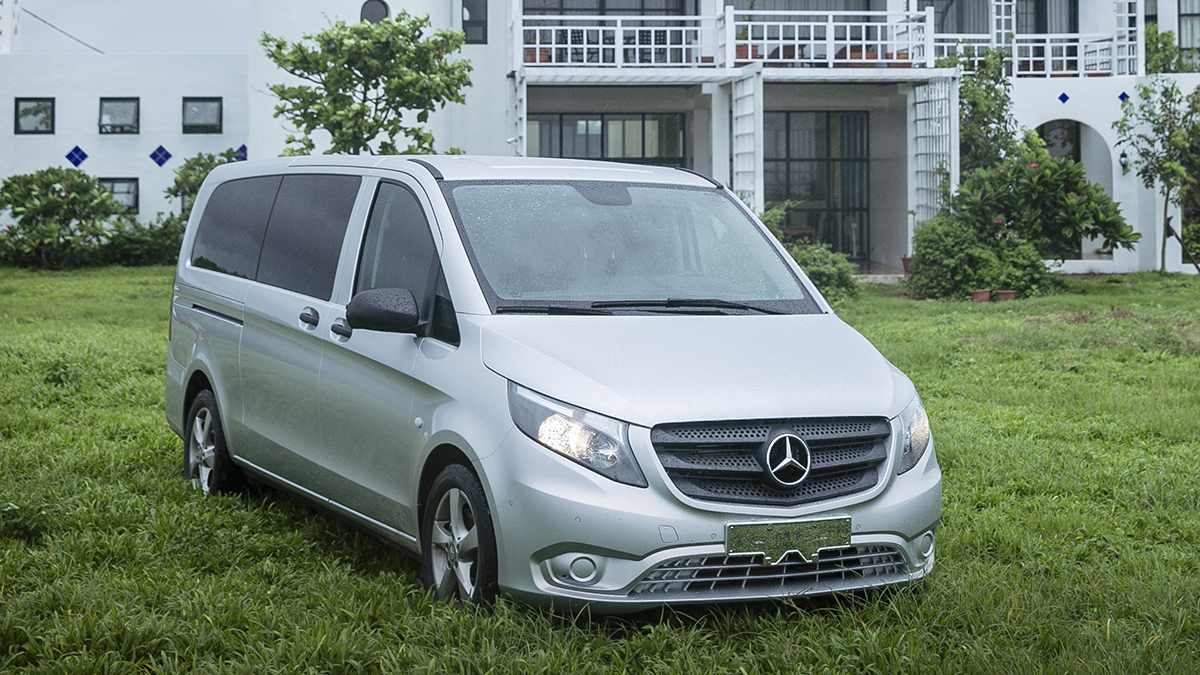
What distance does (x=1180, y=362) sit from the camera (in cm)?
1143

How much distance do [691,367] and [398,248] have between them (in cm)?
152

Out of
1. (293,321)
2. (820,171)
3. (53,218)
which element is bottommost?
(293,321)

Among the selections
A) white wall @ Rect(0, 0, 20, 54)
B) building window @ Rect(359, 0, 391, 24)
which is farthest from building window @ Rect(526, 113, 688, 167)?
white wall @ Rect(0, 0, 20, 54)

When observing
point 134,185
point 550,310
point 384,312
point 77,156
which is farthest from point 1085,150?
point 77,156

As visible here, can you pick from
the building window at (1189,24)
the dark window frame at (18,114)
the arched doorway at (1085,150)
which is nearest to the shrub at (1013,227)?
the arched doorway at (1085,150)

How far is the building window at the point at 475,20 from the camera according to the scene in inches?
956

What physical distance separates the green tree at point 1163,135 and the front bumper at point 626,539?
20.1 meters

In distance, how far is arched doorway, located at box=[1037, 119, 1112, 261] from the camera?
78.0 ft

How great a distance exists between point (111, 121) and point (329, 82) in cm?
1586

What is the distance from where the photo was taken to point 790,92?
23469 mm

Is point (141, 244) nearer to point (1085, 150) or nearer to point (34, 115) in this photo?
point (34, 115)

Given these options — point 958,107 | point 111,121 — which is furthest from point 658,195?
point 111,121

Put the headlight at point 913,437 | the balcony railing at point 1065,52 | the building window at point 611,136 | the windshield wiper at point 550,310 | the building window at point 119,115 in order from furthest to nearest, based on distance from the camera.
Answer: the building window at point 119,115, the building window at point 611,136, the balcony railing at point 1065,52, the windshield wiper at point 550,310, the headlight at point 913,437

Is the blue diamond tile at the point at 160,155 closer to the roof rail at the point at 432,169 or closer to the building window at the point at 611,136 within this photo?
the building window at the point at 611,136
